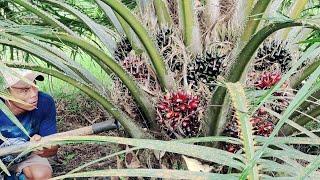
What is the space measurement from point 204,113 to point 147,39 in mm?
327

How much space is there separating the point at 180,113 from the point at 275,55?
458 millimetres

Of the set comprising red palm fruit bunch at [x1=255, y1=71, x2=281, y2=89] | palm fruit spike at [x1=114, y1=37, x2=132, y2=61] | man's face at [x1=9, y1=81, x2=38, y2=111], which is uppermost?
palm fruit spike at [x1=114, y1=37, x2=132, y2=61]

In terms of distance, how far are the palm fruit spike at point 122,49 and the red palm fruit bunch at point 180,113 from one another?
352mm

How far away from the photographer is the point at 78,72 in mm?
2311

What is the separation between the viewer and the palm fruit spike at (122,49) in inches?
94.7

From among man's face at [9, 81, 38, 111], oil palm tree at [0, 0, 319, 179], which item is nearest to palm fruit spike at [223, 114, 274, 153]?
oil palm tree at [0, 0, 319, 179]

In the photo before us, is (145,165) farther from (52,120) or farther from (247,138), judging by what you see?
(247,138)

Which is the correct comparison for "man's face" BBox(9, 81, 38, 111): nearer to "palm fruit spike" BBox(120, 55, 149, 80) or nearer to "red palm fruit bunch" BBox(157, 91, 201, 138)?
"palm fruit spike" BBox(120, 55, 149, 80)

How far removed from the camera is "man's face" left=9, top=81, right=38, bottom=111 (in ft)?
8.84

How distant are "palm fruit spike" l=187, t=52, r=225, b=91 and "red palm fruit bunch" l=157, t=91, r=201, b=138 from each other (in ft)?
0.26

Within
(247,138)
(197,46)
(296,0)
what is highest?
(296,0)

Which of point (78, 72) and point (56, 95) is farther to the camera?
point (56, 95)

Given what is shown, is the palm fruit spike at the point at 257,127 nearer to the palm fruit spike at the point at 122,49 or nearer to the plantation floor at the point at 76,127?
the palm fruit spike at the point at 122,49

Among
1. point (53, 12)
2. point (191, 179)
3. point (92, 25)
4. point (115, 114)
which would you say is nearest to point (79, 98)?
point (53, 12)
